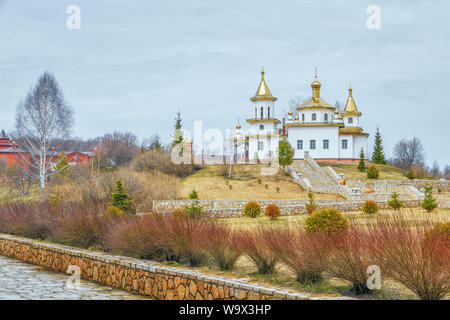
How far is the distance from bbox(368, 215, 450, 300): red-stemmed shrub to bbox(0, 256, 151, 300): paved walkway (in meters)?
4.03

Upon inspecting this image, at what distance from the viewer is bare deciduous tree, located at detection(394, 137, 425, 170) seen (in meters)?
74.1

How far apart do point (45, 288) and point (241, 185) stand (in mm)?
24411

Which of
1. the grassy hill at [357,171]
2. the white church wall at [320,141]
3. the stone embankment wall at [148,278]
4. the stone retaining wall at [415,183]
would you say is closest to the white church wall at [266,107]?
the white church wall at [320,141]

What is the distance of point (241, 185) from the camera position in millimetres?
32969

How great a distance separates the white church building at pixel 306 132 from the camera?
4612 centimetres

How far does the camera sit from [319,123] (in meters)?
46.1

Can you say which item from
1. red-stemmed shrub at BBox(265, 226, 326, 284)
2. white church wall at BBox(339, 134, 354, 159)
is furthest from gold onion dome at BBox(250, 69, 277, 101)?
red-stemmed shrub at BBox(265, 226, 326, 284)

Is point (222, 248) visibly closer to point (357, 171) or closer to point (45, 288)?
point (45, 288)

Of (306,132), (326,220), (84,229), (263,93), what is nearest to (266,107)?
(263,93)

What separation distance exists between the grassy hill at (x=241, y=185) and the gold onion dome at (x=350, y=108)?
15060mm

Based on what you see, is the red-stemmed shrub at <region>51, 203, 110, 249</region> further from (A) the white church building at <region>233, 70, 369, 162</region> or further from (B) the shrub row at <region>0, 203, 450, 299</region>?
(A) the white church building at <region>233, 70, 369, 162</region>

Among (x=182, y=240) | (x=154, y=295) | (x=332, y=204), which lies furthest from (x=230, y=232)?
(x=332, y=204)
